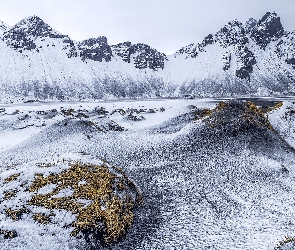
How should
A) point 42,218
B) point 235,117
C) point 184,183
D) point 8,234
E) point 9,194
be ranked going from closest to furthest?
point 8,234
point 42,218
point 9,194
point 184,183
point 235,117

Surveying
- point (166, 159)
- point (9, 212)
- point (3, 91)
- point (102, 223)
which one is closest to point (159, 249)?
point (102, 223)

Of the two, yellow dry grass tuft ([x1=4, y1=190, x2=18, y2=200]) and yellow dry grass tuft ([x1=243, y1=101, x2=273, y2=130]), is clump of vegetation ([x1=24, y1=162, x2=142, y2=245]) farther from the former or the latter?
yellow dry grass tuft ([x1=243, y1=101, x2=273, y2=130])

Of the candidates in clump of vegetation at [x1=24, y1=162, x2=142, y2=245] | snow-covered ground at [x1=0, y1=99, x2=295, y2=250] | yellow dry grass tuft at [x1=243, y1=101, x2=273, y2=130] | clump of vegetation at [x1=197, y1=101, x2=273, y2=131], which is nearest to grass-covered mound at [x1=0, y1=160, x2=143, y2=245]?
clump of vegetation at [x1=24, y1=162, x2=142, y2=245]

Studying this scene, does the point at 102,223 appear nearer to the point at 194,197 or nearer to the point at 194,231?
the point at 194,231

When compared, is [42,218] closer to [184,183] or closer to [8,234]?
[8,234]

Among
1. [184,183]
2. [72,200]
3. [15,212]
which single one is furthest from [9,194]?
[184,183]
